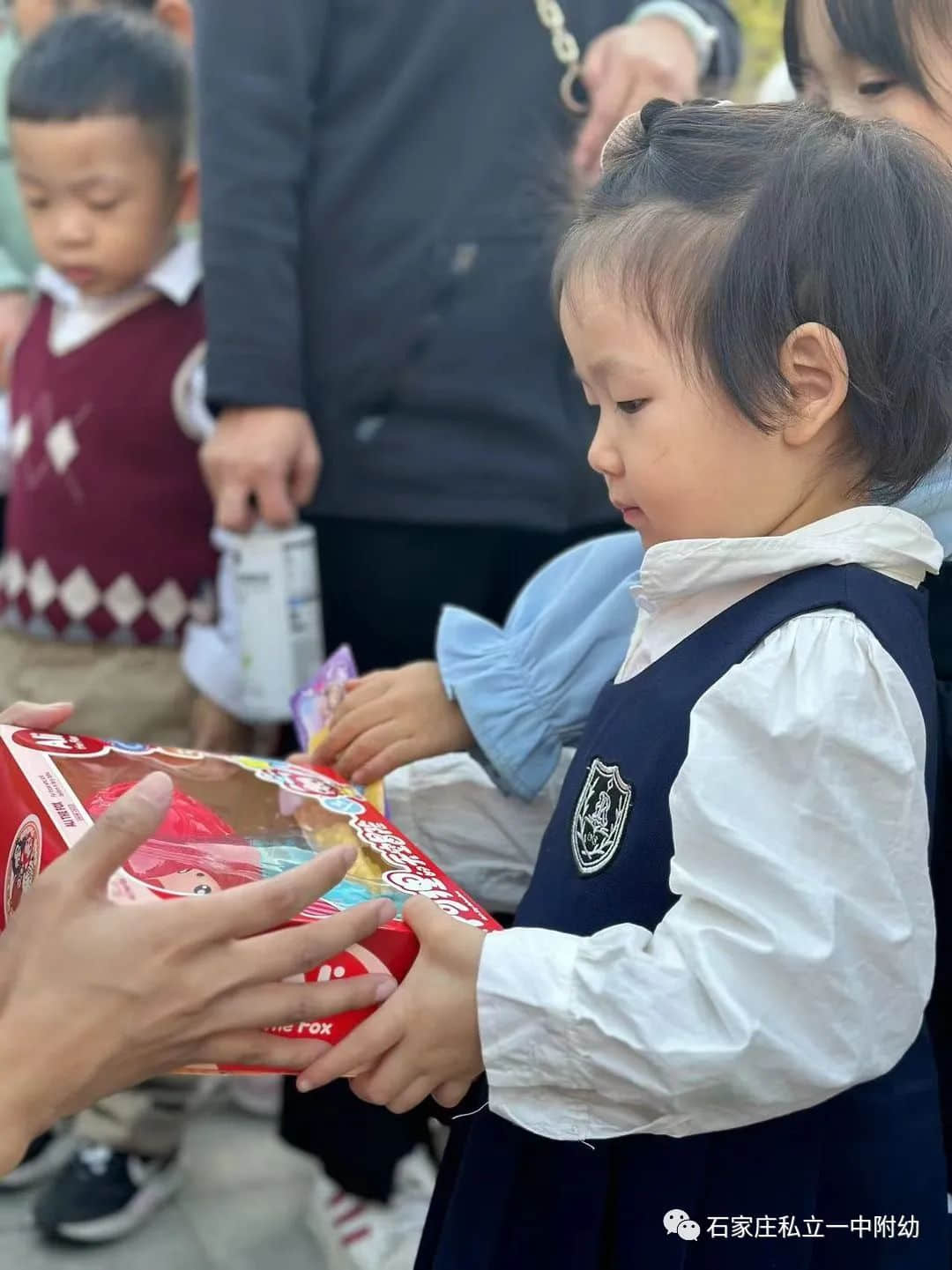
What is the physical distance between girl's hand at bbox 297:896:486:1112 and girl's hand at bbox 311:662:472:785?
1.08 feet

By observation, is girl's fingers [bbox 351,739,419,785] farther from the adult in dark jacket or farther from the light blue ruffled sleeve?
the adult in dark jacket

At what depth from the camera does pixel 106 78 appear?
2090 millimetres

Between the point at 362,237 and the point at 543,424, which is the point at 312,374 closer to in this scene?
the point at 362,237

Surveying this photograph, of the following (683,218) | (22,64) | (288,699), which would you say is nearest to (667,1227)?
A: (683,218)

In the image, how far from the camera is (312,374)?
1773 millimetres

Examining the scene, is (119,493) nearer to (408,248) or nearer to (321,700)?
(408,248)

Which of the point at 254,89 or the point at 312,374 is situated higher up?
the point at 254,89

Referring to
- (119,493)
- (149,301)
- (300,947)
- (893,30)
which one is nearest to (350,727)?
(300,947)

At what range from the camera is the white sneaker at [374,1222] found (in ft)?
5.98

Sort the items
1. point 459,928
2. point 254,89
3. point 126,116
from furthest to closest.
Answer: point 126,116, point 254,89, point 459,928

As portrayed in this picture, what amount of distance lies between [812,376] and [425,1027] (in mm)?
507

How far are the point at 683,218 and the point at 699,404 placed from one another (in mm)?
127

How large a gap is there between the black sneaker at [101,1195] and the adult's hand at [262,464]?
894mm

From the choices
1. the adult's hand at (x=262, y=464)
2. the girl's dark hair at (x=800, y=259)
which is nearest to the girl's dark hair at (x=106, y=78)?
the adult's hand at (x=262, y=464)
